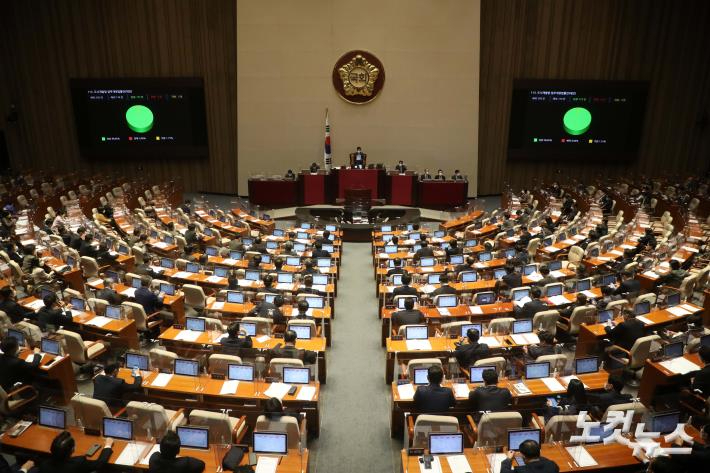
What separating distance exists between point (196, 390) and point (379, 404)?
281 centimetres

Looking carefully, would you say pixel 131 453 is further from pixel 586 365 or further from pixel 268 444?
pixel 586 365

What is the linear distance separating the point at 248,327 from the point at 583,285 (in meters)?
6.66

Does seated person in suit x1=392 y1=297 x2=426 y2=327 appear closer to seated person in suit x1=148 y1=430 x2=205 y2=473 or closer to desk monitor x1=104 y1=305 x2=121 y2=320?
seated person in suit x1=148 y1=430 x2=205 y2=473

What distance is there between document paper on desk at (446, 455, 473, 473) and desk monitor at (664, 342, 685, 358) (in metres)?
3.89

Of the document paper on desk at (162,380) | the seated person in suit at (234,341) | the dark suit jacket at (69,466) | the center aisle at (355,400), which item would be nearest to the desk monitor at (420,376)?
the center aisle at (355,400)

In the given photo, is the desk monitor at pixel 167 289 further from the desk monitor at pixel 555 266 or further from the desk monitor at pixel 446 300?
the desk monitor at pixel 555 266

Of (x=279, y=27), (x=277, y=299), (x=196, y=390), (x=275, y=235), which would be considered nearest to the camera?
(x=196, y=390)

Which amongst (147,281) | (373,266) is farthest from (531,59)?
(147,281)

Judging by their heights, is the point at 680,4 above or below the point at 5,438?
above

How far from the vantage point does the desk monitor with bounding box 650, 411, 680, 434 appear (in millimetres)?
5816

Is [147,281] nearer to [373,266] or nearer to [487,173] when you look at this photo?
[373,266]

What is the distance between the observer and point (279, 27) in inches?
867

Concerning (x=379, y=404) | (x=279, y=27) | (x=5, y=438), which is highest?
(x=279, y=27)

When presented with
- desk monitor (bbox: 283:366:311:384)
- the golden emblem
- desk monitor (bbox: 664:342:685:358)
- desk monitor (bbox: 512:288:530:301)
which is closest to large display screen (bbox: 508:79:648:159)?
the golden emblem
